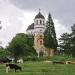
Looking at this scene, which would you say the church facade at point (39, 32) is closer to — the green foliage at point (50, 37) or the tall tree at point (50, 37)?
the tall tree at point (50, 37)

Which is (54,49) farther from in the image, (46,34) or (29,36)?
(29,36)

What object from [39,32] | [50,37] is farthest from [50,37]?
[39,32]

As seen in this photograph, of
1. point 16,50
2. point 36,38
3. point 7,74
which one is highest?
point 36,38

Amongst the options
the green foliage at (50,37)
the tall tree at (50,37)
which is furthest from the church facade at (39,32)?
the green foliage at (50,37)

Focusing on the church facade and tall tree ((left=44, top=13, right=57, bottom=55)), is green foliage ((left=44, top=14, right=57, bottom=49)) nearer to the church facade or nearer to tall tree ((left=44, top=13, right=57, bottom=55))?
tall tree ((left=44, top=13, right=57, bottom=55))

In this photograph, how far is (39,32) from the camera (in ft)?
467

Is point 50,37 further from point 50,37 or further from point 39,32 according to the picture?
point 39,32

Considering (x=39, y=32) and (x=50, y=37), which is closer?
(x=50, y=37)

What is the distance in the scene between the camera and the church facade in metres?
138

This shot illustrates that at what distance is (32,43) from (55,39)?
1008 cm

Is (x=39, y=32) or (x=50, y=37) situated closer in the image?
(x=50, y=37)

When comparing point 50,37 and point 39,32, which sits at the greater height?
point 39,32

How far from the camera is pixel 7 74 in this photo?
35.1m

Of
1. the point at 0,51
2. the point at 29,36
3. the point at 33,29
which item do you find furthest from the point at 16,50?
the point at 33,29
